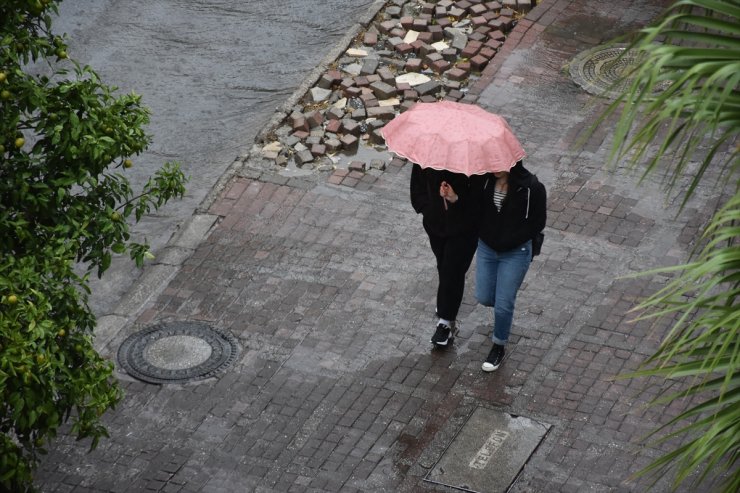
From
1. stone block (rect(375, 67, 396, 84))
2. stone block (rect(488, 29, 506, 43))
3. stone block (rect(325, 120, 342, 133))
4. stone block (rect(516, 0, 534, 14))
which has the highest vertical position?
stone block (rect(516, 0, 534, 14))

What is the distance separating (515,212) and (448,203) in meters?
0.59

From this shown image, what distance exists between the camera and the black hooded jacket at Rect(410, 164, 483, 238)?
374 inches

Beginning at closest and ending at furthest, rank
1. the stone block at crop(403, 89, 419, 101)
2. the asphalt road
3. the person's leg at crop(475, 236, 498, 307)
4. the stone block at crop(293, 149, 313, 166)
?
the person's leg at crop(475, 236, 498, 307), the stone block at crop(293, 149, 313, 166), the asphalt road, the stone block at crop(403, 89, 419, 101)

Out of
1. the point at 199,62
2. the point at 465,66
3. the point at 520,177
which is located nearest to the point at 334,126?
the point at 465,66

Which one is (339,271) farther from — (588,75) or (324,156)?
(588,75)

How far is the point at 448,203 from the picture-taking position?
959 cm

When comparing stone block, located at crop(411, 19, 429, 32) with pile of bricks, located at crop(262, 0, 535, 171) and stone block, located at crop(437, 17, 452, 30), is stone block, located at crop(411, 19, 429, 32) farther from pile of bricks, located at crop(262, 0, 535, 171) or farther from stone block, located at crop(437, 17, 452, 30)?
stone block, located at crop(437, 17, 452, 30)

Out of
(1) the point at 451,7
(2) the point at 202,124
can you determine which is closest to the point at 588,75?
(1) the point at 451,7

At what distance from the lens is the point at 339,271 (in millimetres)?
11312

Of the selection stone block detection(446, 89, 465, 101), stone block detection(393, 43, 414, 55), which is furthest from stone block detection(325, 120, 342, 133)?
stone block detection(393, 43, 414, 55)

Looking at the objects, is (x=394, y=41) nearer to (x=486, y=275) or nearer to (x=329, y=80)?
(x=329, y=80)

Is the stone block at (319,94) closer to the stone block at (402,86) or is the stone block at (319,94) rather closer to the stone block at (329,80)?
the stone block at (329,80)

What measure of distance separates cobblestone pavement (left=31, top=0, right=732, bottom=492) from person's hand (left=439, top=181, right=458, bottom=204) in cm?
146

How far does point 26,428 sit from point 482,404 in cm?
388
